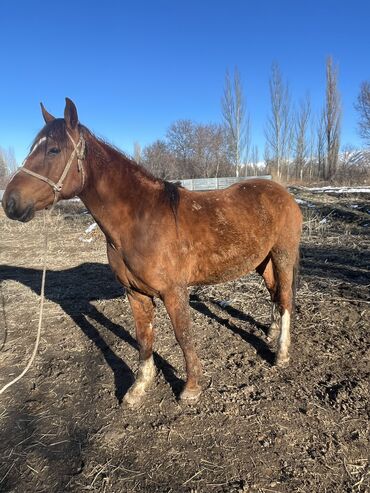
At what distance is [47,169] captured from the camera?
94.3 inches

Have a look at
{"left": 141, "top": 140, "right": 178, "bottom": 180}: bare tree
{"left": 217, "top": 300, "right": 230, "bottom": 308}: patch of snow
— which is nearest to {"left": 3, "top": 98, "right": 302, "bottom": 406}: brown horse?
{"left": 217, "top": 300, "right": 230, "bottom": 308}: patch of snow

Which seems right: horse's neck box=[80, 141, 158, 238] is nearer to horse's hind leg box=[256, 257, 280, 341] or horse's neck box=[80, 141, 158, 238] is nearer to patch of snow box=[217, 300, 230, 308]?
horse's hind leg box=[256, 257, 280, 341]

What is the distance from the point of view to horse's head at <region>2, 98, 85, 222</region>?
7.66ft

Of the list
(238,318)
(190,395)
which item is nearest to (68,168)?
(190,395)

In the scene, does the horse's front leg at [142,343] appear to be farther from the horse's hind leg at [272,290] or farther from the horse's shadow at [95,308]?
the horse's hind leg at [272,290]

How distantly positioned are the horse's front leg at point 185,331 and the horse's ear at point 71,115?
4.84ft

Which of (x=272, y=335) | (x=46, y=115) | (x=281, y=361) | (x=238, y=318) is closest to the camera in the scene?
(x=46, y=115)

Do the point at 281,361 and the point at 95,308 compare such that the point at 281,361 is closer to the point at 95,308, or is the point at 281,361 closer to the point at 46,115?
the point at 95,308

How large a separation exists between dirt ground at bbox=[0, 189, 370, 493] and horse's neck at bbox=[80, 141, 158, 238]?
1600mm

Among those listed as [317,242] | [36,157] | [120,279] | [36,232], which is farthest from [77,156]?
[36,232]

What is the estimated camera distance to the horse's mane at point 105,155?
94.8 inches

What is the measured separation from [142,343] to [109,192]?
1430mm

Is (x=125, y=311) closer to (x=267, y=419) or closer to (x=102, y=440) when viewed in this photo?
(x=102, y=440)

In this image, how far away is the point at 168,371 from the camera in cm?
338
